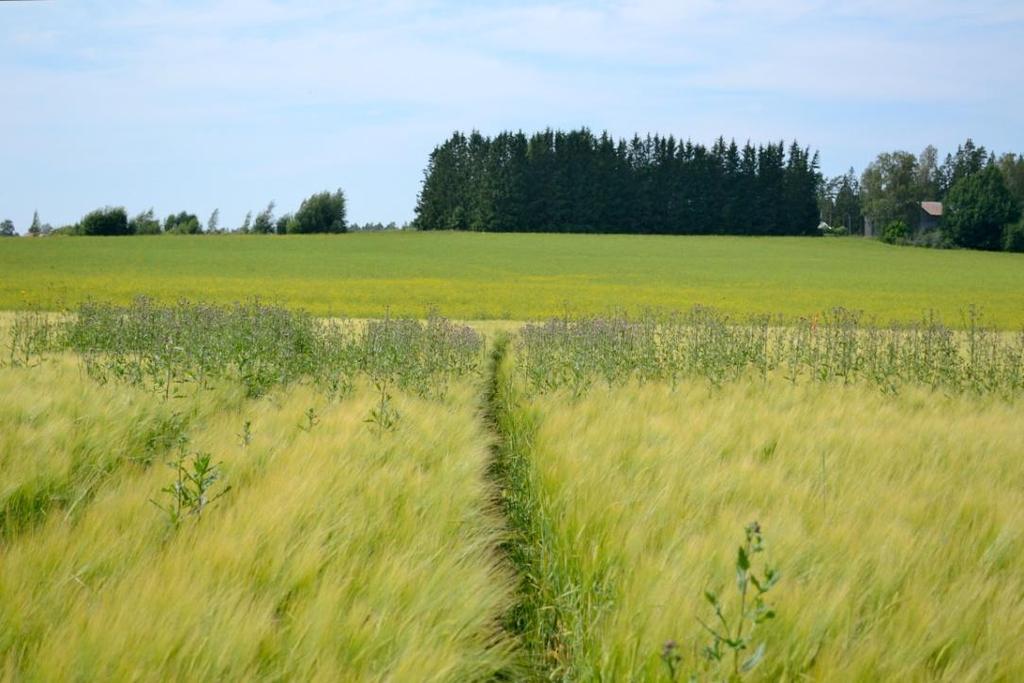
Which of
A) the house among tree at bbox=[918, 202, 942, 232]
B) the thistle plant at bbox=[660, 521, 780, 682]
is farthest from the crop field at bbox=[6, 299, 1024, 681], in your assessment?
the house among tree at bbox=[918, 202, 942, 232]

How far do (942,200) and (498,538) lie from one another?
313ft

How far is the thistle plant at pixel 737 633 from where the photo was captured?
2.03 metres

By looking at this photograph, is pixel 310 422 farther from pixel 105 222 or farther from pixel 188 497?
pixel 105 222

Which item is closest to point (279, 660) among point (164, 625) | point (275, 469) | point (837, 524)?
point (164, 625)

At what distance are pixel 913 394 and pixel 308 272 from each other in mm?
31977

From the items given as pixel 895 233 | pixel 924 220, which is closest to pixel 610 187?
pixel 895 233

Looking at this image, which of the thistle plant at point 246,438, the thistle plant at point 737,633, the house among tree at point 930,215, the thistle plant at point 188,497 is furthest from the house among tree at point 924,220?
the thistle plant at point 737,633

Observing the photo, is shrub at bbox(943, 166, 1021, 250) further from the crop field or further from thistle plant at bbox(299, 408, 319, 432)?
thistle plant at bbox(299, 408, 319, 432)

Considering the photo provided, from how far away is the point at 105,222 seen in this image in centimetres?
6122

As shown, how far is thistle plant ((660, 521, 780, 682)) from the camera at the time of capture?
2027 mm

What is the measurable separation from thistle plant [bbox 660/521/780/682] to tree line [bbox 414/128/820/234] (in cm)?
7496

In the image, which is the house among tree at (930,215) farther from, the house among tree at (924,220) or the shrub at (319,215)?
the shrub at (319,215)

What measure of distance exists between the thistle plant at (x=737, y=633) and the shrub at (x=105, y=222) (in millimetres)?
65625

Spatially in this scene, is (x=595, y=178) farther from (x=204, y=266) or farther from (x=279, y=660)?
(x=279, y=660)
